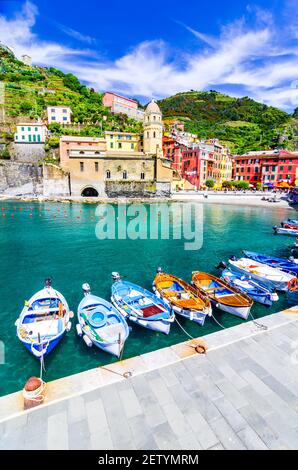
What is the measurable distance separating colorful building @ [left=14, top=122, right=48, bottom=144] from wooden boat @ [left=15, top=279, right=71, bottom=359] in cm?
5931

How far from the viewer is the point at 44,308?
10820 millimetres

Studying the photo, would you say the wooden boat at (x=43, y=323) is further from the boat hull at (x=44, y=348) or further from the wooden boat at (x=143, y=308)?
the wooden boat at (x=143, y=308)

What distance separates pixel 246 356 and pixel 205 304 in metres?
3.48

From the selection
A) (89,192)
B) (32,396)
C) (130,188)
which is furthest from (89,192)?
(32,396)

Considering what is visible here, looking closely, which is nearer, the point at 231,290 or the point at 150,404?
the point at 150,404

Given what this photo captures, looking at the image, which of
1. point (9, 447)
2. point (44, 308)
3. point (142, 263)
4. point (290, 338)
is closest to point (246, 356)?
point (290, 338)

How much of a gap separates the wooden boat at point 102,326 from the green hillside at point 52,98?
6486 centimetres

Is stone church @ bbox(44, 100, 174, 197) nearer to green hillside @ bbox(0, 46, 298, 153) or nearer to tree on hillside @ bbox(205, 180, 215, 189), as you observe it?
green hillside @ bbox(0, 46, 298, 153)

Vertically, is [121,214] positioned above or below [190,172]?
below

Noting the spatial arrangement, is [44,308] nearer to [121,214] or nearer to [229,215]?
[121,214]

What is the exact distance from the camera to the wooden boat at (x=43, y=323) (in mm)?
8719

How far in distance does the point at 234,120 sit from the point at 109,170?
9847 centimetres

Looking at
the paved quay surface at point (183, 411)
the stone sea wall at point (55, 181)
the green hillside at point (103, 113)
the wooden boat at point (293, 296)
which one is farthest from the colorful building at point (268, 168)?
the paved quay surface at point (183, 411)


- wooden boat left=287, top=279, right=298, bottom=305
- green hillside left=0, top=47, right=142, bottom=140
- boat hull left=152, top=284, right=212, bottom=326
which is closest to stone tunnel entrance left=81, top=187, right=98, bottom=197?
green hillside left=0, top=47, right=142, bottom=140
